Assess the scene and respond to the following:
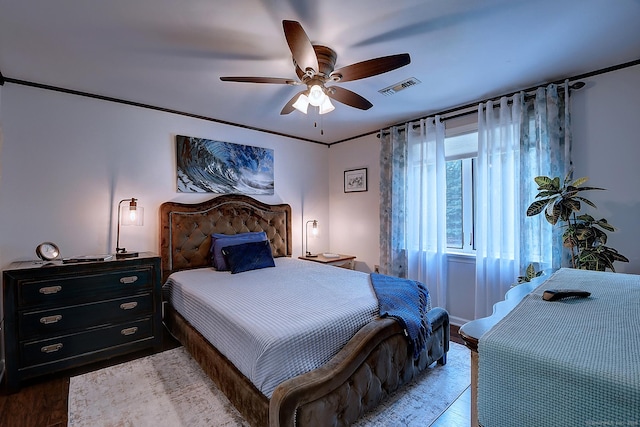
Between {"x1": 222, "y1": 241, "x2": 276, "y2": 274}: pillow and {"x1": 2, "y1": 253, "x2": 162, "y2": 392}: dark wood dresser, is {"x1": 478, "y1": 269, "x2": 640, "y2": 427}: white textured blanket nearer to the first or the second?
{"x1": 222, "y1": 241, "x2": 276, "y2": 274}: pillow

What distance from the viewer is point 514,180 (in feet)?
9.69

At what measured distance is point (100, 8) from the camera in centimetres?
172

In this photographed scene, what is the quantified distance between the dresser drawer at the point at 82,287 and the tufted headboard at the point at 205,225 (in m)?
0.54

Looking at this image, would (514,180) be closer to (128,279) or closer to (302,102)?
(302,102)

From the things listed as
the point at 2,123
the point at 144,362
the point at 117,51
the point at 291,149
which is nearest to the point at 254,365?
the point at 144,362

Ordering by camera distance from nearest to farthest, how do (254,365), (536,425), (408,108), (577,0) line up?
(536,425) → (254,365) → (577,0) → (408,108)

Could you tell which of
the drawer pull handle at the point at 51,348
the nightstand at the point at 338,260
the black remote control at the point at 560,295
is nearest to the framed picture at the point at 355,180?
the nightstand at the point at 338,260

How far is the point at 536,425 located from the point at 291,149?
432 cm

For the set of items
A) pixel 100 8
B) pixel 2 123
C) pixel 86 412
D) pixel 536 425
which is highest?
pixel 100 8

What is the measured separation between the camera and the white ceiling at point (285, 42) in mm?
1751

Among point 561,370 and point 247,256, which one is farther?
point 247,256

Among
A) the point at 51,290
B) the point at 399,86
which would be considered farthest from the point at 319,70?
the point at 51,290

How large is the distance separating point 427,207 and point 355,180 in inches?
52.2

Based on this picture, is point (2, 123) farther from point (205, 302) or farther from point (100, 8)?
point (205, 302)
